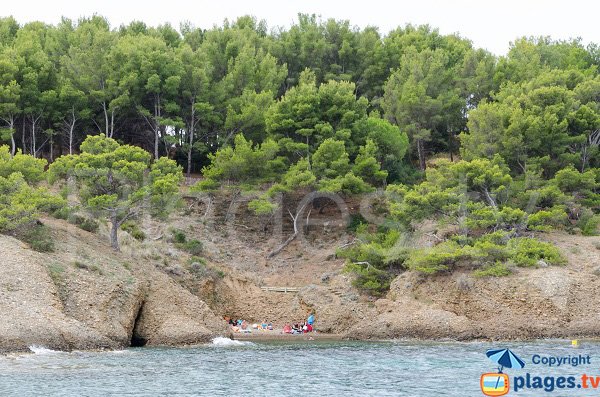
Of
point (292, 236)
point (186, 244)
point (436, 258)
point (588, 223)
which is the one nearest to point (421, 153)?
point (292, 236)

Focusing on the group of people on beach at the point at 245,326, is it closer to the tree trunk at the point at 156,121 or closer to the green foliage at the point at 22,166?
the green foliage at the point at 22,166

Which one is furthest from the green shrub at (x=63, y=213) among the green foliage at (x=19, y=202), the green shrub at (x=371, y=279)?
the green shrub at (x=371, y=279)

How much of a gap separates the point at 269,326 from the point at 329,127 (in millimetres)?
16278

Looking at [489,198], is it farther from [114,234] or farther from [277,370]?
[277,370]

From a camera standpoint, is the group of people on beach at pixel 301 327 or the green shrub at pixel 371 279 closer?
the group of people on beach at pixel 301 327

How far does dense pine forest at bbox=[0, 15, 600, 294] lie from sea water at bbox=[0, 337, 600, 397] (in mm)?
10596

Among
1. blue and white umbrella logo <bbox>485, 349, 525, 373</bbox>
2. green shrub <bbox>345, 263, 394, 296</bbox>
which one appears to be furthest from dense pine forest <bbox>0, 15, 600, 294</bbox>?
blue and white umbrella logo <bbox>485, 349, 525, 373</bbox>

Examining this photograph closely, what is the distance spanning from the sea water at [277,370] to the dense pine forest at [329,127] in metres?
10.6

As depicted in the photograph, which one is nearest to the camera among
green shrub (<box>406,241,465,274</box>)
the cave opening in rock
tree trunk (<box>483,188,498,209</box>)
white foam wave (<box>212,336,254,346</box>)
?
the cave opening in rock

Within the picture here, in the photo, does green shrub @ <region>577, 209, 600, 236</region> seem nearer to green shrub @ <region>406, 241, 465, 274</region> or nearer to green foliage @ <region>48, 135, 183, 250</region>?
green shrub @ <region>406, 241, 465, 274</region>

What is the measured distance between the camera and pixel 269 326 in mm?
49594

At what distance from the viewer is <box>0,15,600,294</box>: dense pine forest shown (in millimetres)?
49594

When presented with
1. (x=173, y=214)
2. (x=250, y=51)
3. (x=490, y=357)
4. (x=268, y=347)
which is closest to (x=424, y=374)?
(x=490, y=357)

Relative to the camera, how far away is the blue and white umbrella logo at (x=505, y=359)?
3312 centimetres
